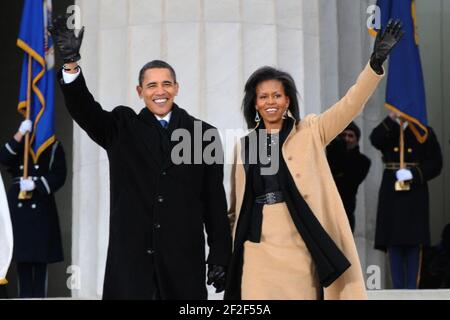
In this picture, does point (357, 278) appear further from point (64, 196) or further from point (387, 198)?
point (64, 196)

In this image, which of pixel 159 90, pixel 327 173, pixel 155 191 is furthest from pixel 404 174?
pixel 155 191

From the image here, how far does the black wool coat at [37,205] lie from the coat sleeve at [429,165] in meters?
3.35

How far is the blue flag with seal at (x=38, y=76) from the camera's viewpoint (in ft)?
38.4

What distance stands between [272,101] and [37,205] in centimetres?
450

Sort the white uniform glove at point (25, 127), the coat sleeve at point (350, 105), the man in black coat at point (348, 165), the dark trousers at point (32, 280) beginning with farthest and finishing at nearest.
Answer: the man in black coat at point (348, 165) < the white uniform glove at point (25, 127) < the dark trousers at point (32, 280) < the coat sleeve at point (350, 105)

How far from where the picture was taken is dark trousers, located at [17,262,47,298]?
11438 mm

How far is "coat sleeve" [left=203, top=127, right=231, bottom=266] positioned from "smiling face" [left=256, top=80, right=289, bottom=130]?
1.58ft

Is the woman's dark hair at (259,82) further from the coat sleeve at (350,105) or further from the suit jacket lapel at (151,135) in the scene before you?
the suit jacket lapel at (151,135)

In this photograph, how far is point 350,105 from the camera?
764 centimetres

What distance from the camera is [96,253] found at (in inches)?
428

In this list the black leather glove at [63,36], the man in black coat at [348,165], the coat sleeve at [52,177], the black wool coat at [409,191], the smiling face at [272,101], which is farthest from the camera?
the man in black coat at [348,165]

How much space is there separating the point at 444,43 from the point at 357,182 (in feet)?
12.7

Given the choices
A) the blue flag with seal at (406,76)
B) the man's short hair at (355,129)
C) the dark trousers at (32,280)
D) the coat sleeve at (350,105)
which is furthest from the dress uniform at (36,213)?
the coat sleeve at (350,105)
